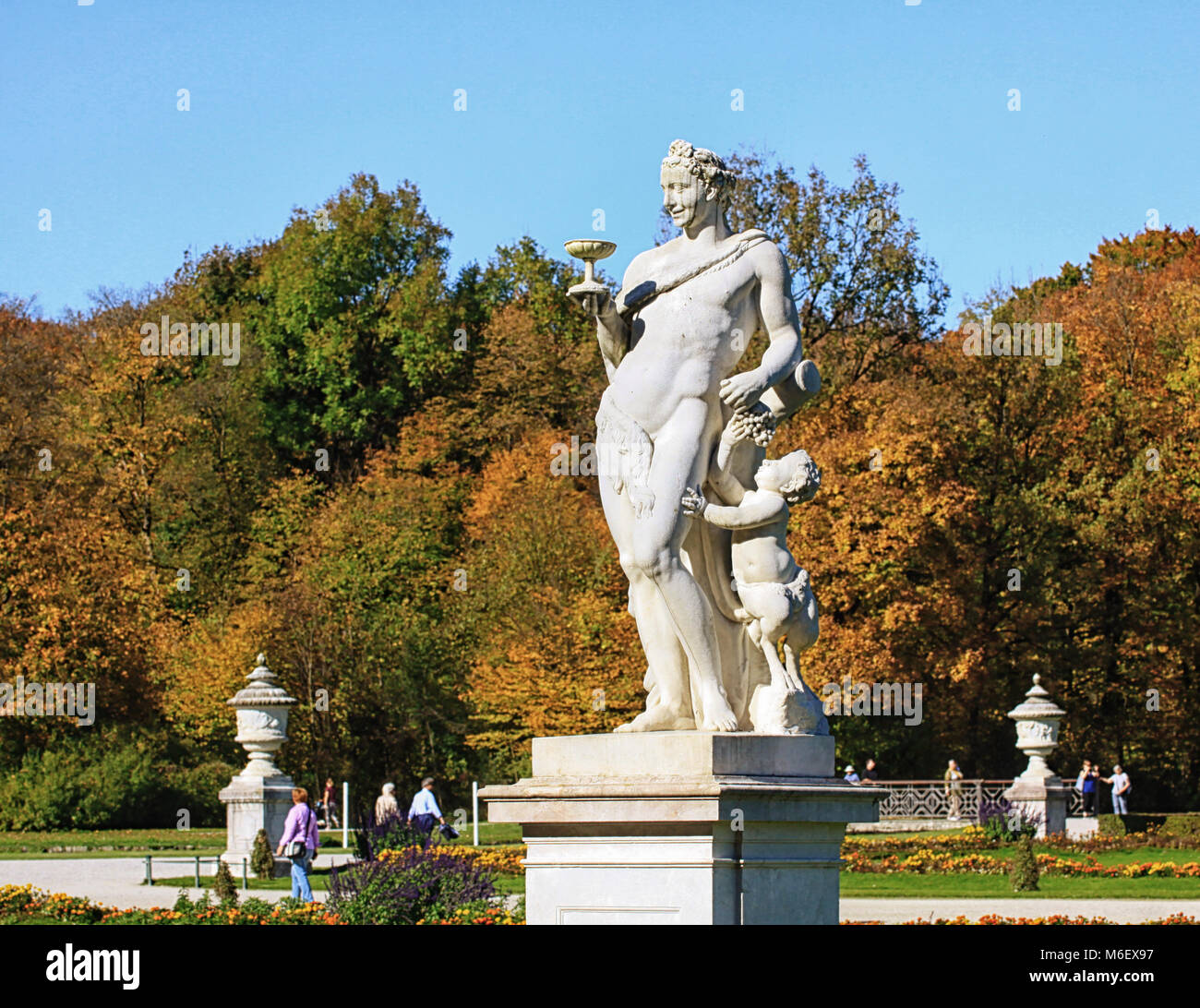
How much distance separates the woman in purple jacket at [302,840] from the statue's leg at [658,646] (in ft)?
31.6

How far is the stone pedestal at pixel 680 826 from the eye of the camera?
27.0 ft

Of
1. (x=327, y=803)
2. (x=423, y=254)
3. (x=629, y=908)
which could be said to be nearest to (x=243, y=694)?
(x=327, y=803)

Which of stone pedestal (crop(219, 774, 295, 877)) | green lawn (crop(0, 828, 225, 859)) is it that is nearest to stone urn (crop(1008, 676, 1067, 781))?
stone pedestal (crop(219, 774, 295, 877))

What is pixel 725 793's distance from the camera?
816 centimetres

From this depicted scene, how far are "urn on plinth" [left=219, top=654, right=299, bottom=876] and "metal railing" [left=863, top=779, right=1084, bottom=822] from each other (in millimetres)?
12873

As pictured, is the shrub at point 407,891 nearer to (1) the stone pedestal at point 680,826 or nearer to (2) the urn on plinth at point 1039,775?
(1) the stone pedestal at point 680,826

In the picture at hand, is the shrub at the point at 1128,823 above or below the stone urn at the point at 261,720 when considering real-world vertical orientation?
below

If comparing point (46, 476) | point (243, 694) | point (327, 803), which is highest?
point (46, 476)

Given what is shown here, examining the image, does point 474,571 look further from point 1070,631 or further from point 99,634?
point 1070,631

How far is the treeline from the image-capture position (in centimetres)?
3438

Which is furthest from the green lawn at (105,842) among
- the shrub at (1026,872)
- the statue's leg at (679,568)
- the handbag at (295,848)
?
the statue's leg at (679,568)

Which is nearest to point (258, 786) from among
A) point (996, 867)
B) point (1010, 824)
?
point (996, 867)
